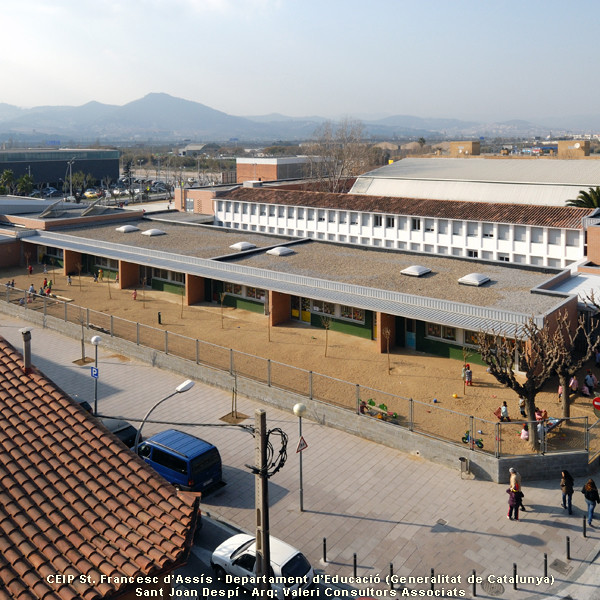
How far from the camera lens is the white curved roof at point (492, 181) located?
157 feet

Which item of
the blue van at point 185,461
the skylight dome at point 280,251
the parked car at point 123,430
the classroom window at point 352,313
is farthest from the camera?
the skylight dome at point 280,251

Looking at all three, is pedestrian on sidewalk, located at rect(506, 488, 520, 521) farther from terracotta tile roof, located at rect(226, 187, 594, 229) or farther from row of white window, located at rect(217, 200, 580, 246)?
terracotta tile roof, located at rect(226, 187, 594, 229)

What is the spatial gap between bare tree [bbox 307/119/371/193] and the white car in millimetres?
61165

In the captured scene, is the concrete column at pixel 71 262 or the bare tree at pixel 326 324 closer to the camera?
the bare tree at pixel 326 324

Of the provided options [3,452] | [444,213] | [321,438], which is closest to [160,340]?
[321,438]

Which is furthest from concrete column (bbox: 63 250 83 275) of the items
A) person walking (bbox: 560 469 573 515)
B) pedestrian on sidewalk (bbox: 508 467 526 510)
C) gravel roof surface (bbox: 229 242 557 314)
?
person walking (bbox: 560 469 573 515)

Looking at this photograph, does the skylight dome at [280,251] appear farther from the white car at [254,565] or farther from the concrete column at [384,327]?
the white car at [254,565]

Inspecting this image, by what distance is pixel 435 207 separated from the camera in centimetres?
4478

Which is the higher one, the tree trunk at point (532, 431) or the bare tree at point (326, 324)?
the bare tree at point (326, 324)

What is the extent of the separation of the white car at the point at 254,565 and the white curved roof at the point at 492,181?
3932 centimetres

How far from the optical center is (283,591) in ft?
41.9

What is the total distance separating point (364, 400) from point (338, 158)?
67.2 m

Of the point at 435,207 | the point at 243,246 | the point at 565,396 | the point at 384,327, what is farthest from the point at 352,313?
the point at 435,207

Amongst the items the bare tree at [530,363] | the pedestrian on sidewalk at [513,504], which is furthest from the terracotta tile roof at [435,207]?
the pedestrian on sidewalk at [513,504]
